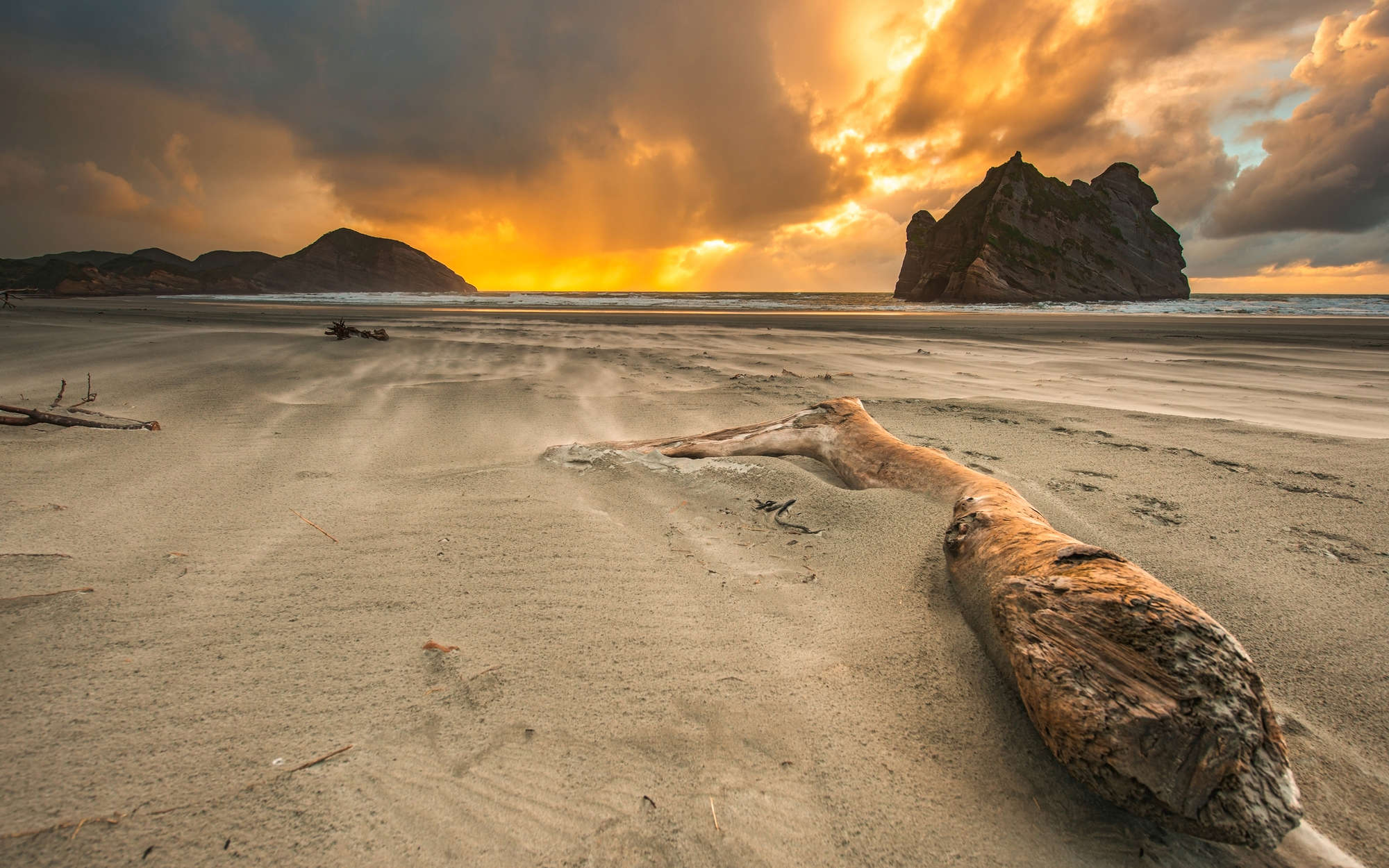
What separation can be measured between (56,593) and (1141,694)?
9.66 feet

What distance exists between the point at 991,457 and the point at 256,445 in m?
4.49

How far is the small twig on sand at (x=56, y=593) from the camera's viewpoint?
1651 millimetres

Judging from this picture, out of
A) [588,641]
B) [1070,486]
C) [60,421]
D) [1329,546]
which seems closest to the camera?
[588,641]

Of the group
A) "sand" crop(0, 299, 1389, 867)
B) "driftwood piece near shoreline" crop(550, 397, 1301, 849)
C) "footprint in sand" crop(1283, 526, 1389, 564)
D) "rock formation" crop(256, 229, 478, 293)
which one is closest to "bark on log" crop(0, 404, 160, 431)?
"sand" crop(0, 299, 1389, 867)

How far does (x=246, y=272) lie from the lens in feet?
254

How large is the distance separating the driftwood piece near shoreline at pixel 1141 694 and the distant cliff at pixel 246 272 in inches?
1492

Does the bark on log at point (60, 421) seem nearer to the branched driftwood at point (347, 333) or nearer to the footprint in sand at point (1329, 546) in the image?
the branched driftwood at point (347, 333)

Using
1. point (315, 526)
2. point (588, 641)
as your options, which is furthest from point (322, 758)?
point (315, 526)

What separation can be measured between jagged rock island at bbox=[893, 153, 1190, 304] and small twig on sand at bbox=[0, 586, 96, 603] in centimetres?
4761

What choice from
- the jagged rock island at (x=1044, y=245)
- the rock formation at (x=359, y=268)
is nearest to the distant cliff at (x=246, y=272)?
the rock formation at (x=359, y=268)

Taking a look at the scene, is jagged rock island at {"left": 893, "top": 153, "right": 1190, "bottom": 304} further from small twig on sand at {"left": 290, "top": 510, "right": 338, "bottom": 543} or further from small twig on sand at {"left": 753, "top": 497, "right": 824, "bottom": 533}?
small twig on sand at {"left": 290, "top": 510, "right": 338, "bottom": 543}

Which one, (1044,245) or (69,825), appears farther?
(1044,245)

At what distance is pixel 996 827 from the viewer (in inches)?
42.7

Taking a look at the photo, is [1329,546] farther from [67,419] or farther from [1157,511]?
[67,419]
